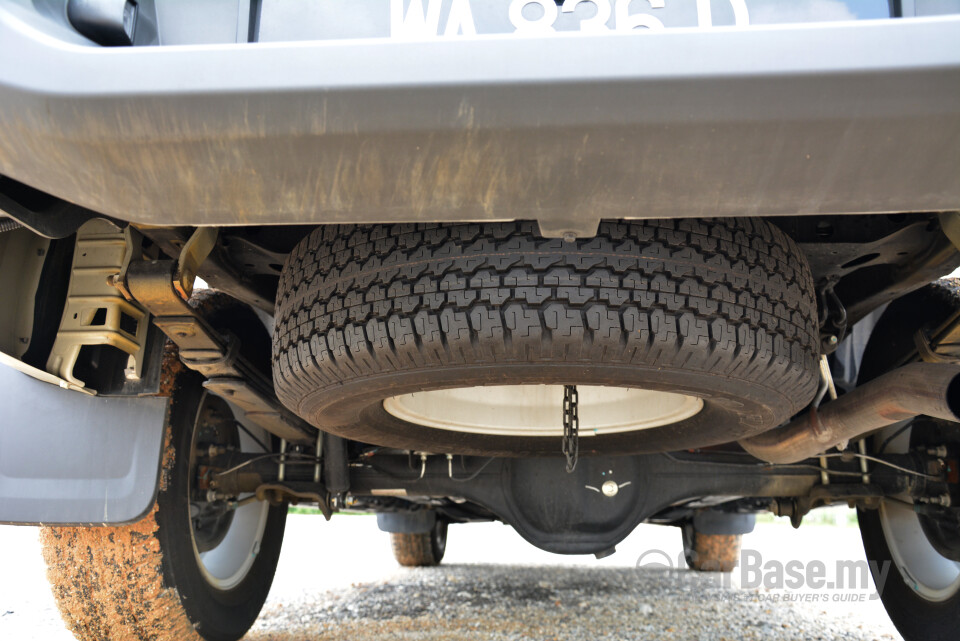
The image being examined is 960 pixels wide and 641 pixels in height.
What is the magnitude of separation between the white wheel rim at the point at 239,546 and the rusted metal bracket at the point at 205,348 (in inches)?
14.6

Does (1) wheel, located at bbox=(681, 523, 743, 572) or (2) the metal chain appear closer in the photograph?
(2) the metal chain

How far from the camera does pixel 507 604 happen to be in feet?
9.39

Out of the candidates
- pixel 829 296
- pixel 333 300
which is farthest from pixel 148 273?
pixel 829 296

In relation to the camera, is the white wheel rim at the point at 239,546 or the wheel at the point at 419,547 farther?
the wheel at the point at 419,547

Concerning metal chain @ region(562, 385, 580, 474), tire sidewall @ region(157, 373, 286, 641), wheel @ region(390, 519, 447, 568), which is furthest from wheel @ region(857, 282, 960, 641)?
wheel @ region(390, 519, 447, 568)

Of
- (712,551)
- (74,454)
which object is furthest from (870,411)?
(712,551)

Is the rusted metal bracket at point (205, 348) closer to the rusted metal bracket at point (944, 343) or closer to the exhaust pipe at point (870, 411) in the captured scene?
the exhaust pipe at point (870, 411)

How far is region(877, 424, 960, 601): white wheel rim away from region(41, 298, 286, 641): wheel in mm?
2026

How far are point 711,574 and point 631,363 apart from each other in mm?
3616

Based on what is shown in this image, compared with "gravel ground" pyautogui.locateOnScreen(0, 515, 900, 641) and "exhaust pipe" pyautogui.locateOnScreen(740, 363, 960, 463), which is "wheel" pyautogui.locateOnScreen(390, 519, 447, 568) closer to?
"gravel ground" pyautogui.locateOnScreen(0, 515, 900, 641)

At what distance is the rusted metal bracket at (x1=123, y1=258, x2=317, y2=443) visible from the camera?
1288 millimetres

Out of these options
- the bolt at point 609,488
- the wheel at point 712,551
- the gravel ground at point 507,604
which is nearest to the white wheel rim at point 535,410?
the bolt at point 609,488

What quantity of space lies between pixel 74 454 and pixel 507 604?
1.90 metres

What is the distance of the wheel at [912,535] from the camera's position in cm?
178
